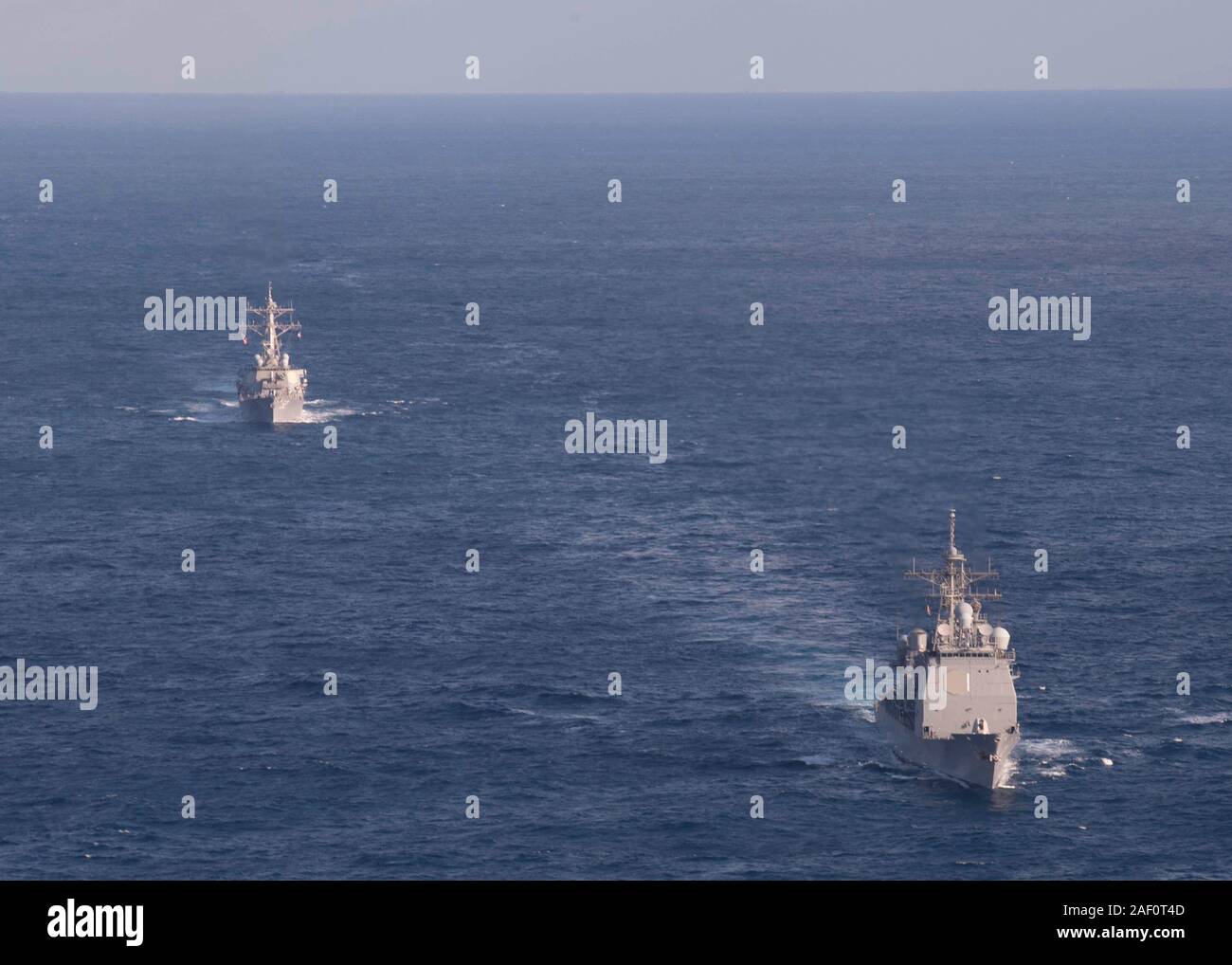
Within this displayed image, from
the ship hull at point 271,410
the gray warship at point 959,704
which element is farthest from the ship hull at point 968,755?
the ship hull at point 271,410

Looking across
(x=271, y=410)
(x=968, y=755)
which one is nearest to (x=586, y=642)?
(x=968, y=755)

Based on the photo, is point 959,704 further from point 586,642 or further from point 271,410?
point 271,410

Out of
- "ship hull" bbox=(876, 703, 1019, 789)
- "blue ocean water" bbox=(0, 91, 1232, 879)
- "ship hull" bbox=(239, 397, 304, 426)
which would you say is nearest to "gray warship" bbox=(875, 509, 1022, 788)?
"ship hull" bbox=(876, 703, 1019, 789)

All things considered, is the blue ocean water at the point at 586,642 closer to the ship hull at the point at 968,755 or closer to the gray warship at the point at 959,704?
the ship hull at the point at 968,755

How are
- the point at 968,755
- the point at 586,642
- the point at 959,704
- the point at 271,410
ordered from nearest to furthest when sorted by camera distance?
the point at 968,755 → the point at 959,704 → the point at 586,642 → the point at 271,410
